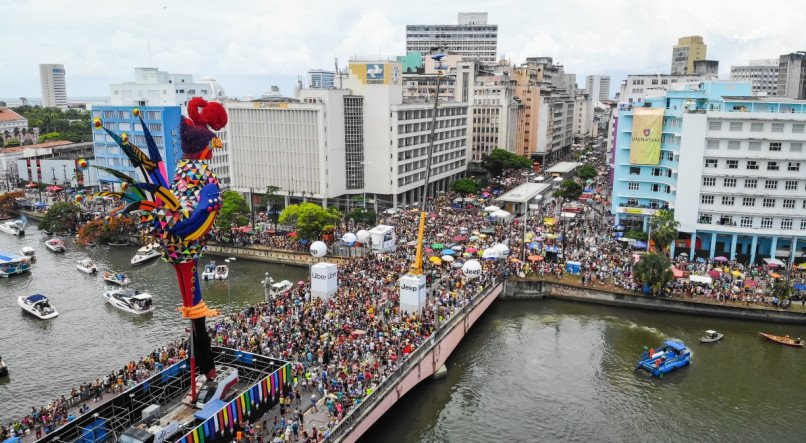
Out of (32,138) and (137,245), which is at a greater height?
(32,138)

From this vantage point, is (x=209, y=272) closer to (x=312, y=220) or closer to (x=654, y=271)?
(x=312, y=220)

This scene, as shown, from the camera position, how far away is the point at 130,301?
5762cm

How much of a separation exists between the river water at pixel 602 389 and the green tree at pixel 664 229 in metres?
10.6

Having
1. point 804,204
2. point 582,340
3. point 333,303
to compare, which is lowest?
point 582,340

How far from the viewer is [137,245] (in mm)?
82438

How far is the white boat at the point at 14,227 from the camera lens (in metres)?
88.7

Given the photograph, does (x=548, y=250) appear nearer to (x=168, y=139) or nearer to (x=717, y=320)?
(x=717, y=320)

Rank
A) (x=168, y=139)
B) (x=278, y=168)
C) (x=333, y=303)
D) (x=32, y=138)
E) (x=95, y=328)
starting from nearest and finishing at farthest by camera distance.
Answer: (x=333, y=303), (x=95, y=328), (x=278, y=168), (x=168, y=139), (x=32, y=138)

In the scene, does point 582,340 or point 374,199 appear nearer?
point 582,340

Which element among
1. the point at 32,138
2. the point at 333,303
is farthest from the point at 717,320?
the point at 32,138

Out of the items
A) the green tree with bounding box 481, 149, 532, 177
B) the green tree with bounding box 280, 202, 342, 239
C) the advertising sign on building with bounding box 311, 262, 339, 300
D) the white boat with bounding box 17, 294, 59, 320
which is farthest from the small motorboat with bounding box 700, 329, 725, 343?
the green tree with bounding box 481, 149, 532, 177

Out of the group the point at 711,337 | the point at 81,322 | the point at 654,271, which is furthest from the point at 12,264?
the point at 711,337

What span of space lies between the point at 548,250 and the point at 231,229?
4050 centimetres

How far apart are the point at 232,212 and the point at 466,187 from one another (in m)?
38.9
